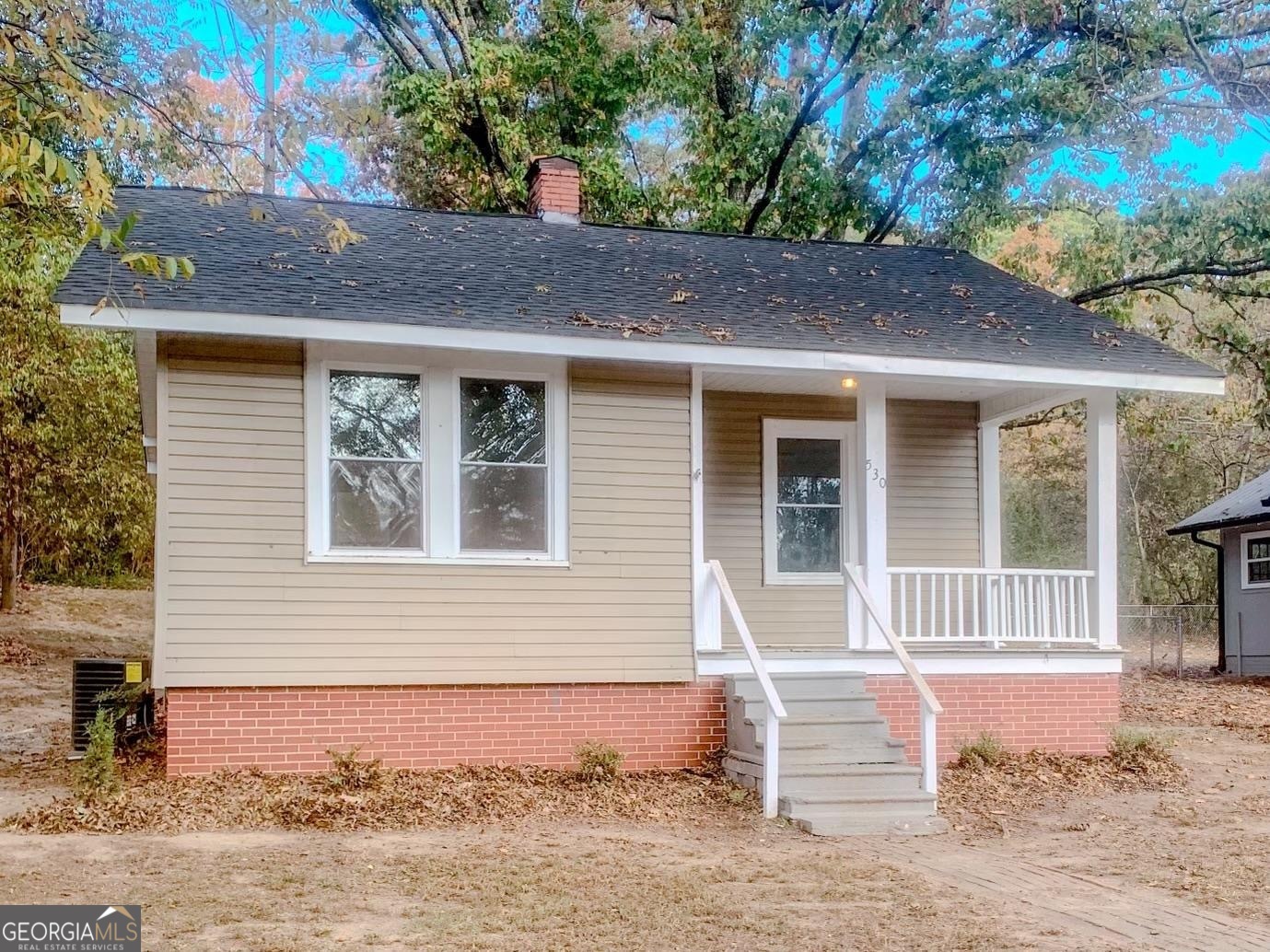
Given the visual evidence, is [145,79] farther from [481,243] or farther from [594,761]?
[594,761]

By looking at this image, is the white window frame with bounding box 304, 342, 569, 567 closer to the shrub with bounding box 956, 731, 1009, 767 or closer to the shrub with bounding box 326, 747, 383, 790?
the shrub with bounding box 326, 747, 383, 790

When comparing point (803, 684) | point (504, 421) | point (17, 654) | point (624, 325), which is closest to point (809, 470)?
point (803, 684)

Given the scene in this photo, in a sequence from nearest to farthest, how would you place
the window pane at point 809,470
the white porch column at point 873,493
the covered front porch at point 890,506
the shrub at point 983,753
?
the shrub at point 983,753 → the white porch column at point 873,493 → the covered front porch at point 890,506 → the window pane at point 809,470

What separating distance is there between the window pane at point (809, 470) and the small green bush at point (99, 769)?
6300mm

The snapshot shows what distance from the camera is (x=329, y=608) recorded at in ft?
29.9

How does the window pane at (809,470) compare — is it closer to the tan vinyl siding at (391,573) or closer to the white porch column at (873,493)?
the white porch column at (873,493)

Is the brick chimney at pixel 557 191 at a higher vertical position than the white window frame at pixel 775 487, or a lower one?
higher

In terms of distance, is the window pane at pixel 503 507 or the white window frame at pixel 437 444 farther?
the window pane at pixel 503 507

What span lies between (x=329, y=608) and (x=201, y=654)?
37.2 inches

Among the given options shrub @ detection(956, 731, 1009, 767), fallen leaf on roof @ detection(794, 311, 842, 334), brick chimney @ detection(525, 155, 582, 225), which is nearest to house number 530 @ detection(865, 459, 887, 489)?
fallen leaf on roof @ detection(794, 311, 842, 334)

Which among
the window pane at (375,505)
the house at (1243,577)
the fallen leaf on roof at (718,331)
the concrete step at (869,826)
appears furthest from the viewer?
the house at (1243,577)

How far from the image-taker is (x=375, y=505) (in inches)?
369

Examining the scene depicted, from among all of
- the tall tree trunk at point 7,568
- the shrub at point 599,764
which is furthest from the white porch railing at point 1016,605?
the tall tree trunk at point 7,568

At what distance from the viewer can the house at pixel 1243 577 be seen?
20.0 m
